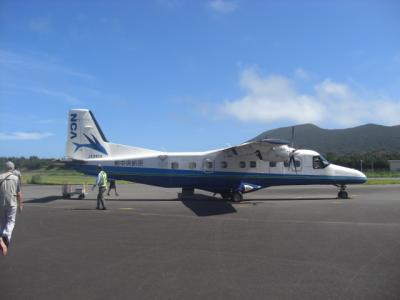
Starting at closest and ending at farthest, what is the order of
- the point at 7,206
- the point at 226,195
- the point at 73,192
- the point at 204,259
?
the point at 7,206
the point at 204,259
the point at 226,195
the point at 73,192

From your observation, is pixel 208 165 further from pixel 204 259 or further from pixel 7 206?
pixel 7 206

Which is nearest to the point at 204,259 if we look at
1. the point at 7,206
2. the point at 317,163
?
the point at 7,206

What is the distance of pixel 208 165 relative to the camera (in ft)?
70.6

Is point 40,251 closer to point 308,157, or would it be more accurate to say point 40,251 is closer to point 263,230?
A: point 263,230

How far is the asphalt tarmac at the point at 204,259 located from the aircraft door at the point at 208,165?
8321 mm

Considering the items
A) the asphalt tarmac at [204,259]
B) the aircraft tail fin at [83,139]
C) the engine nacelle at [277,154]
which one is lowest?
the asphalt tarmac at [204,259]

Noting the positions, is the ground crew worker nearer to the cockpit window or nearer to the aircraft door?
the aircraft door

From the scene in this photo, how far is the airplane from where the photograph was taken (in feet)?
70.2

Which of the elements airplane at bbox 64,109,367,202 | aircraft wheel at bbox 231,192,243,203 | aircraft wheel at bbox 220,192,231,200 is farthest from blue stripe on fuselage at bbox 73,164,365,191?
aircraft wheel at bbox 231,192,243,203

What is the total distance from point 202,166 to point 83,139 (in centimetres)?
739

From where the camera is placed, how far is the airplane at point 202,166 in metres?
21.4

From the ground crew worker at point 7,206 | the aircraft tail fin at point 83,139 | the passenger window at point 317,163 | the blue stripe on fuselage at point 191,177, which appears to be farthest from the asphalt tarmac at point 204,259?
the aircraft tail fin at point 83,139

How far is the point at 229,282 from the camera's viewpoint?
19.4 ft

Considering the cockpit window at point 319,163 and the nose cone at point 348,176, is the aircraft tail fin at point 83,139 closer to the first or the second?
the cockpit window at point 319,163
